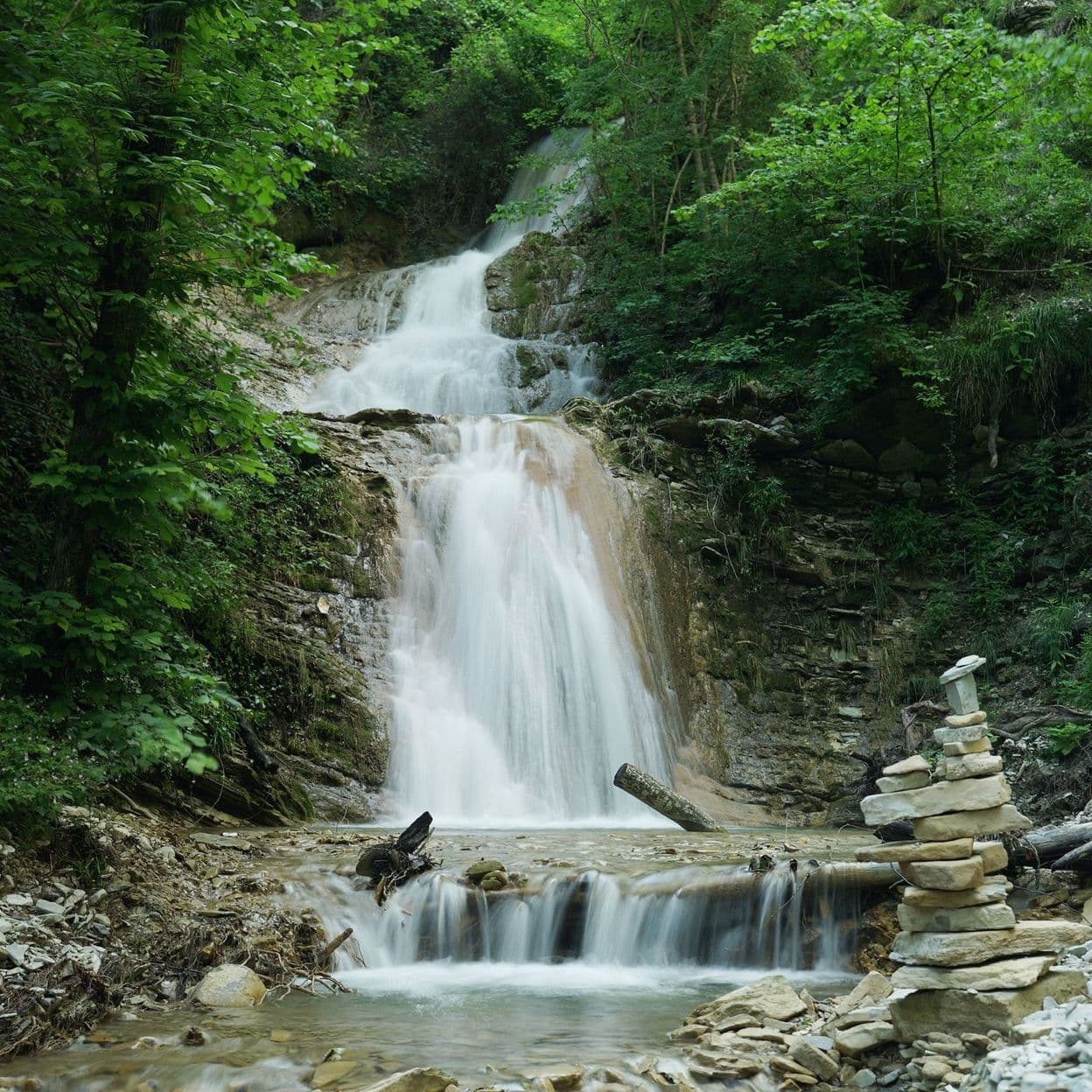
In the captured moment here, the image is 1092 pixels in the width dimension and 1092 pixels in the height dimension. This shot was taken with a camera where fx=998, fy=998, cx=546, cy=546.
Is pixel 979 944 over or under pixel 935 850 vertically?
under

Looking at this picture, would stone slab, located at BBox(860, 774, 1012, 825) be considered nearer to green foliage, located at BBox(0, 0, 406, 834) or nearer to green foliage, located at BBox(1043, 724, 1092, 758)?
green foliage, located at BBox(0, 0, 406, 834)

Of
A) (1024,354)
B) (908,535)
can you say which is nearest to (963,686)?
(908,535)

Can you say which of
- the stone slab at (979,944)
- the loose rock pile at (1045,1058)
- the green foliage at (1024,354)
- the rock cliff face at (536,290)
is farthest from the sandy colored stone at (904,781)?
the rock cliff face at (536,290)

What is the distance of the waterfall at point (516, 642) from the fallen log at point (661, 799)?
1.26 m

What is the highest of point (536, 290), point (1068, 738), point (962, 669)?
point (536, 290)

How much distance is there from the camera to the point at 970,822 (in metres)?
4.45

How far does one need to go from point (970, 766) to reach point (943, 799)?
7.5 inches

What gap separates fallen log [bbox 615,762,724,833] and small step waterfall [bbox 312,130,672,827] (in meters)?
1.13

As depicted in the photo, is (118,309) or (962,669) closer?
(962,669)

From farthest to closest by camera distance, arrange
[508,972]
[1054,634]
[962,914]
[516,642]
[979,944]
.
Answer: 1. [516,642]
2. [1054,634]
3. [508,972]
4. [962,914]
5. [979,944]

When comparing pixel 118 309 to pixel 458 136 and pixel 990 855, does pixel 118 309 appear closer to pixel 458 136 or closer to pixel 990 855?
pixel 990 855

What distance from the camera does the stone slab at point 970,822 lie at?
4.43 m

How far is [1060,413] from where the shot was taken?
12898mm

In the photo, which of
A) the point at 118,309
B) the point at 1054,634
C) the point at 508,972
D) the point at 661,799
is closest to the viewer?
the point at 118,309
